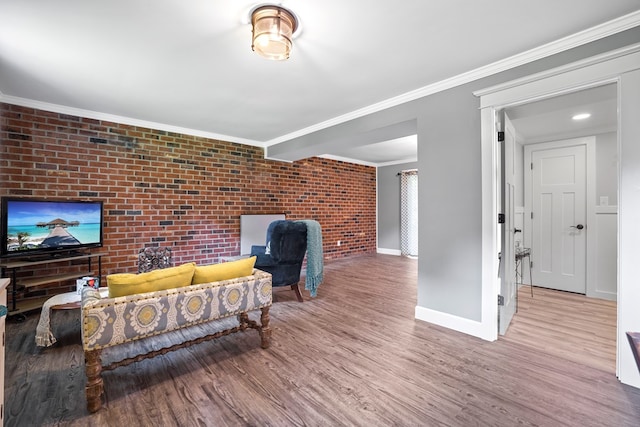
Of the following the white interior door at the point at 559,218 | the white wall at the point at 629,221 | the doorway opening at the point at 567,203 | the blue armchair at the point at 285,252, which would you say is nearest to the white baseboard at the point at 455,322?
the white wall at the point at 629,221

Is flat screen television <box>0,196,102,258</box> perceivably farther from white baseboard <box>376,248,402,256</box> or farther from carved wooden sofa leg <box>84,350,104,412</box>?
white baseboard <box>376,248,402,256</box>

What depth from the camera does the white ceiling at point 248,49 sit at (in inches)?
66.6

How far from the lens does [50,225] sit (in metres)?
3.10

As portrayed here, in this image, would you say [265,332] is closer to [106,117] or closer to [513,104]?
[513,104]

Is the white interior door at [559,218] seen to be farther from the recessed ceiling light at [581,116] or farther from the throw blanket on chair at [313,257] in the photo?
the throw blanket on chair at [313,257]

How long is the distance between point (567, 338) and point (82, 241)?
512cm

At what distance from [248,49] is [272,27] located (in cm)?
56

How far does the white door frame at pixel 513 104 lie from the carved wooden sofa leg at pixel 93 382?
2.80 metres

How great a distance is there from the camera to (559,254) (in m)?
3.90

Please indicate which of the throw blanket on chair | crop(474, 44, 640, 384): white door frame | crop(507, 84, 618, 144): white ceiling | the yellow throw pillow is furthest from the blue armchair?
crop(507, 84, 618, 144): white ceiling

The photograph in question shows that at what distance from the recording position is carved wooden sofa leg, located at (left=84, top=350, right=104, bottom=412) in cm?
158

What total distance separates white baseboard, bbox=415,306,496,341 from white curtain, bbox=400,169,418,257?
13.1 ft

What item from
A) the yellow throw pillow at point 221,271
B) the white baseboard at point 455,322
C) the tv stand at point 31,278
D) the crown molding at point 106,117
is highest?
the crown molding at point 106,117

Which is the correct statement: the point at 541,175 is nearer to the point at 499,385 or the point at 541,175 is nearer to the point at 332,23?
the point at 499,385
